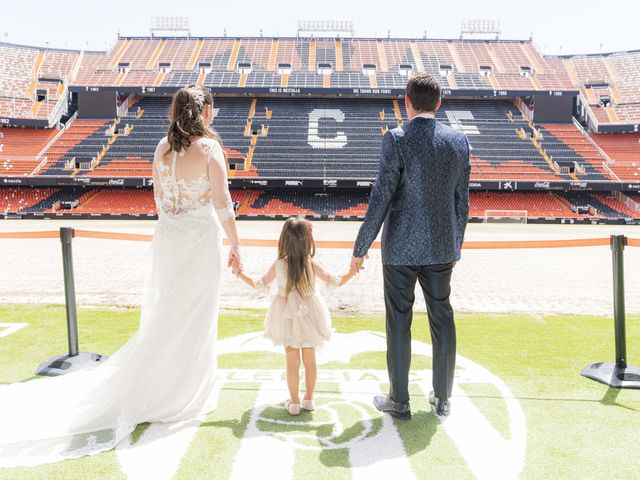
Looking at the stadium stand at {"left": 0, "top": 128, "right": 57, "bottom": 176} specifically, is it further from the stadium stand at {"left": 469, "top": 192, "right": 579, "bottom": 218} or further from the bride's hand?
the bride's hand

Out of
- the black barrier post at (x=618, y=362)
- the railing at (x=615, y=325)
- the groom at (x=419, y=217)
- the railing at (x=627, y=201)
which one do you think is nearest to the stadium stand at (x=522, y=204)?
the railing at (x=627, y=201)

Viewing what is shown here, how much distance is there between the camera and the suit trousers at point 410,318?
3148 millimetres

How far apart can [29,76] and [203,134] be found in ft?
151

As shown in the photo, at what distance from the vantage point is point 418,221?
10.1ft

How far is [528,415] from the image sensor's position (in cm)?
336

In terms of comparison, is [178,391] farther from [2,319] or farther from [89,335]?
[2,319]

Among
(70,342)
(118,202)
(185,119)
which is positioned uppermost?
(185,119)

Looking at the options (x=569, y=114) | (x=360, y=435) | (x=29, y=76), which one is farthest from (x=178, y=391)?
(x=29, y=76)

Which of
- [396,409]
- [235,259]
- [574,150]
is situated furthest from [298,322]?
[574,150]

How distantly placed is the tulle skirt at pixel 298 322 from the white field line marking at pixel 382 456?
64 centimetres

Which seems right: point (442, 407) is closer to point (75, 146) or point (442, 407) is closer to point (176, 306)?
point (176, 306)

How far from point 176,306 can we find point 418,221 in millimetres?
1624

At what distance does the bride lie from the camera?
312 cm

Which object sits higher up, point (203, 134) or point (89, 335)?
point (203, 134)
